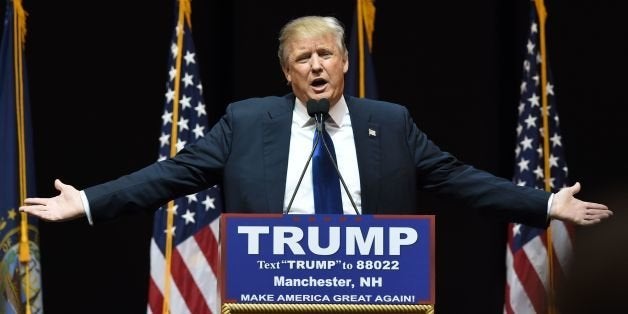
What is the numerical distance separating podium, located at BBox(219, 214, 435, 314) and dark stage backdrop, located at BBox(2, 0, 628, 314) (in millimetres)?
3385

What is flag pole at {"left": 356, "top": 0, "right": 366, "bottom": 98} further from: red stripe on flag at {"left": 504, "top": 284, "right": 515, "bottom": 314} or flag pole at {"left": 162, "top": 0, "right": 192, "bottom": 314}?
red stripe on flag at {"left": 504, "top": 284, "right": 515, "bottom": 314}

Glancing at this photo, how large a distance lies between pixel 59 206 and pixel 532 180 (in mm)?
3056

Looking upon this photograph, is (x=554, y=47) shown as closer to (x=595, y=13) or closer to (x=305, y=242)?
(x=595, y=13)

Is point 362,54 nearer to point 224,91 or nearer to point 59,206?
point 224,91

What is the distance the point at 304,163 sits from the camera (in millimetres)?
3076

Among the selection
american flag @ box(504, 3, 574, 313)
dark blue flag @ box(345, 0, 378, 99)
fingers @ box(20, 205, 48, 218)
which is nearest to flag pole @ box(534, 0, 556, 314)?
american flag @ box(504, 3, 574, 313)

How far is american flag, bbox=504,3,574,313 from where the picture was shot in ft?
17.8

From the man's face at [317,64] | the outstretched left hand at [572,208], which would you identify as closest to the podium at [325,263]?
the outstretched left hand at [572,208]

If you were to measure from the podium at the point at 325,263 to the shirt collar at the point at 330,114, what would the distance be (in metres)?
0.62

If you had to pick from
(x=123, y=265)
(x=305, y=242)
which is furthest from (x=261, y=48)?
(x=305, y=242)

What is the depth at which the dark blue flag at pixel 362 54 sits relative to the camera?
5500 millimetres

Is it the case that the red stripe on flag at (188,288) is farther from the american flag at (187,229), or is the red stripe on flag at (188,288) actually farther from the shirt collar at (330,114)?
the shirt collar at (330,114)

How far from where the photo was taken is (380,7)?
20.0ft

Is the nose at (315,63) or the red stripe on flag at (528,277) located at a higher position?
the nose at (315,63)
